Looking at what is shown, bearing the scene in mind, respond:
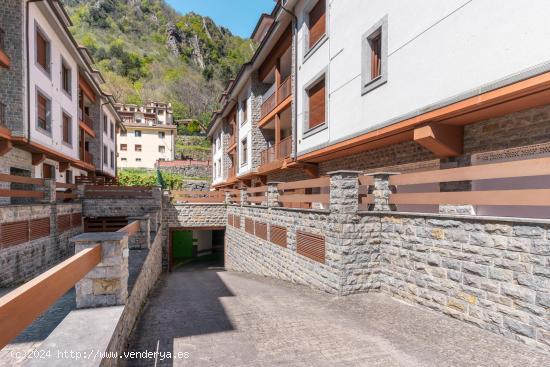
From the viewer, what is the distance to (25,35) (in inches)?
490

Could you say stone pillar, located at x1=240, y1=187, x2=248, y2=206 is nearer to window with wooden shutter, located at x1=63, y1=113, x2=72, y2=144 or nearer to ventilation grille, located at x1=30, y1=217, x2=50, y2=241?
ventilation grille, located at x1=30, y1=217, x2=50, y2=241

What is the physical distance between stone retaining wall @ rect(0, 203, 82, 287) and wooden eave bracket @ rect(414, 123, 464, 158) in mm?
11803

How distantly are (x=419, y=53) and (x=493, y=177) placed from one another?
3.75 meters

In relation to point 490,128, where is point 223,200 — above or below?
below

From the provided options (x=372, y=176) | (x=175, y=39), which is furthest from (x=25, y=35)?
(x=175, y=39)

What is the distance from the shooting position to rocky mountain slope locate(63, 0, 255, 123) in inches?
2830

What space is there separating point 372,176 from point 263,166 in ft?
32.8

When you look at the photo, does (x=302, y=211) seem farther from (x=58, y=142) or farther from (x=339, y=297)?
(x=58, y=142)

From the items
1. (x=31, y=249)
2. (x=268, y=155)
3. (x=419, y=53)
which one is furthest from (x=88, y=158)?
(x=419, y=53)

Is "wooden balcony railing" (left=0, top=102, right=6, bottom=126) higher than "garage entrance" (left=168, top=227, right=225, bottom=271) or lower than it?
higher

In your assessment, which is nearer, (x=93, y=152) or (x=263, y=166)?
(x=263, y=166)

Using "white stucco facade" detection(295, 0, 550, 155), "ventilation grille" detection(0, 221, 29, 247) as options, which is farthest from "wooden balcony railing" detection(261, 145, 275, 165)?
"ventilation grille" detection(0, 221, 29, 247)

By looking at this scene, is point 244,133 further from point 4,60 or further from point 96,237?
point 96,237

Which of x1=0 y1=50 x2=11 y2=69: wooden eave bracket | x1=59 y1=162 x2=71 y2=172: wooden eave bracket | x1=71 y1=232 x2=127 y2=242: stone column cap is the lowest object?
x1=71 y1=232 x2=127 y2=242: stone column cap
